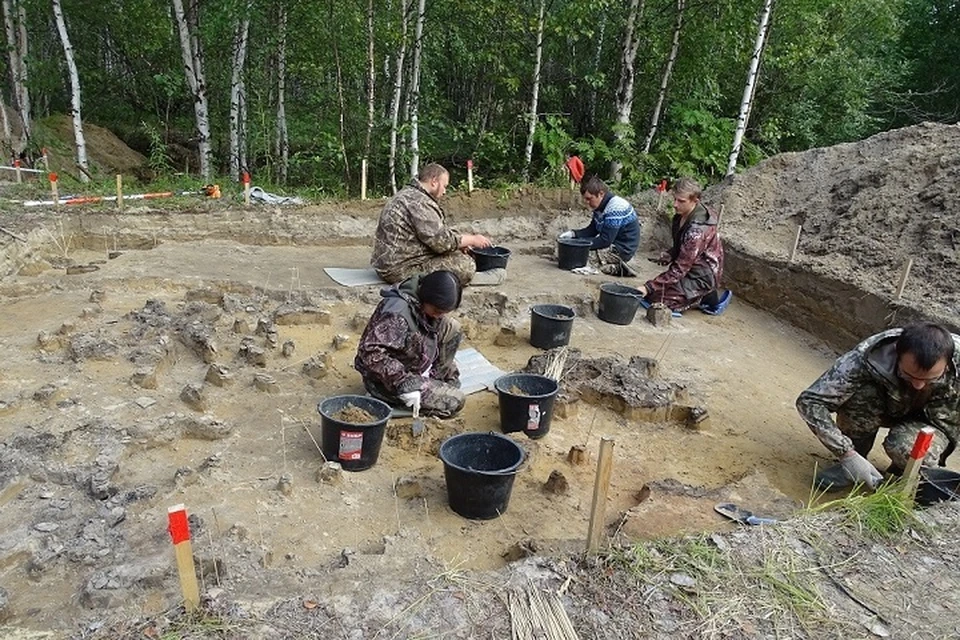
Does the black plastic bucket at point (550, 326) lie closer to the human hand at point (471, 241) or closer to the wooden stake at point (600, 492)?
the human hand at point (471, 241)

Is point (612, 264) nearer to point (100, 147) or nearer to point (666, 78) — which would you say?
point (666, 78)

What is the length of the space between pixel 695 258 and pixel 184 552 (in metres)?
5.65

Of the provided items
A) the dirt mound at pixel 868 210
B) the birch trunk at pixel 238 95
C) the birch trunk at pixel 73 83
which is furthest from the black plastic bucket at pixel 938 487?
the birch trunk at pixel 73 83

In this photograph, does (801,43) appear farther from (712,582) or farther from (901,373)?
(712,582)

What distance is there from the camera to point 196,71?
10992 mm

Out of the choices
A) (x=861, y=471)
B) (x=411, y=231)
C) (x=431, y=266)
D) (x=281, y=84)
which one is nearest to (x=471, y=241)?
(x=431, y=266)

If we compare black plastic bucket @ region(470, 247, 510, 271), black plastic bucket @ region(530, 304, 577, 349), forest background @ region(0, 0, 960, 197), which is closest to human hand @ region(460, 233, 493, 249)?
black plastic bucket @ region(470, 247, 510, 271)

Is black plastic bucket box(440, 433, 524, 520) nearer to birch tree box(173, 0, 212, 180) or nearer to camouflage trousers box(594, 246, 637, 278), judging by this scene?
camouflage trousers box(594, 246, 637, 278)

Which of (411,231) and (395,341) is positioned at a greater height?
(411,231)

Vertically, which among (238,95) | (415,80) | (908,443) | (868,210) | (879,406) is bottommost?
(908,443)

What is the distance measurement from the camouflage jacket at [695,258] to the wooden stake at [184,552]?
542 centimetres

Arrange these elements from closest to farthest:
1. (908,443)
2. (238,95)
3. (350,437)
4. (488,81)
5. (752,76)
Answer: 1. (350,437)
2. (908,443)
3. (752,76)
4. (238,95)
5. (488,81)

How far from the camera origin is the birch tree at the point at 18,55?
1124cm

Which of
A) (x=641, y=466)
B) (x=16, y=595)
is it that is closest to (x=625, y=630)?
(x=641, y=466)
